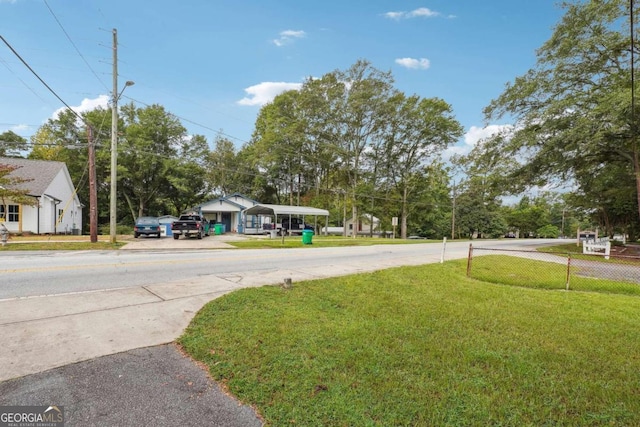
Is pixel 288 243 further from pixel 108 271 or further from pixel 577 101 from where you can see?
pixel 577 101

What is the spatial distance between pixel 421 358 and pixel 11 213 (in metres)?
29.2

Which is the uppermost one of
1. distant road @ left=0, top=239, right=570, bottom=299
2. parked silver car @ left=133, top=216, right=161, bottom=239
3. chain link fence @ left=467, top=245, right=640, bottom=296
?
parked silver car @ left=133, top=216, right=161, bottom=239

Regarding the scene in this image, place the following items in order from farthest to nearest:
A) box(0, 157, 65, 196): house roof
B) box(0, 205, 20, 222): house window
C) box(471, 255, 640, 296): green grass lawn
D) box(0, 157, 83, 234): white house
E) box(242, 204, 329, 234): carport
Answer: box(242, 204, 329, 234): carport → box(0, 157, 65, 196): house roof → box(0, 157, 83, 234): white house → box(0, 205, 20, 222): house window → box(471, 255, 640, 296): green grass lawn

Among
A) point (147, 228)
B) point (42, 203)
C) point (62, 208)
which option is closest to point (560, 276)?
point (147, 228)

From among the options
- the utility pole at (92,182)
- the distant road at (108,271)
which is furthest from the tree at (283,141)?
the distant road at (108,271)

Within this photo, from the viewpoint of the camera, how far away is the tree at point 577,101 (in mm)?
15105

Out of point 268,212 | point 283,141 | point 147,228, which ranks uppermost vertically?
point 283,141

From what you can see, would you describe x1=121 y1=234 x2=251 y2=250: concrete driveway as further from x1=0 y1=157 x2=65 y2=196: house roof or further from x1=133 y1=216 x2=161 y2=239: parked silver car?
x1=0 y1=157 x2=65 y2=196: house roof

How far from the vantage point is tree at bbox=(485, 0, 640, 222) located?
49.6 ft

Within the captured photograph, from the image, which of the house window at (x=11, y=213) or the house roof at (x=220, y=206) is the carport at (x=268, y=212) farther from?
the house window at (x=11, y=213)

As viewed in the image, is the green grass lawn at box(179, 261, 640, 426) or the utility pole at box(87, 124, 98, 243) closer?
the green grass lawn at box(179, 261, 640, 426)

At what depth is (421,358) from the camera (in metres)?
3.57

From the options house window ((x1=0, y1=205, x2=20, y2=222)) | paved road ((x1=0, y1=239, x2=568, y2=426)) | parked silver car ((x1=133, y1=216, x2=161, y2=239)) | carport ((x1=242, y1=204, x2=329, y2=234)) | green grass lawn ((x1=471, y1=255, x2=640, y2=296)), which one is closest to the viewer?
paved road ((x1=0, y1=239, x2=568, y2=426))

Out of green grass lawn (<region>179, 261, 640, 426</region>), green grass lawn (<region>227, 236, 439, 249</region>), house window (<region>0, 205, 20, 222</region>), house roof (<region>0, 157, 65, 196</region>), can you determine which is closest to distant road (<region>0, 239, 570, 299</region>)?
green grass lawn (<region>179, 261, 640, 426</region>)
